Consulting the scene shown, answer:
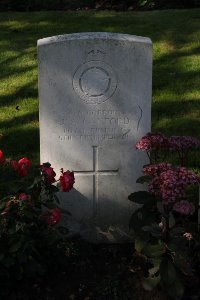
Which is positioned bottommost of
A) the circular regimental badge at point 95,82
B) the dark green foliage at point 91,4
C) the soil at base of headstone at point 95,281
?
the soil at base of headstone at point 95,281

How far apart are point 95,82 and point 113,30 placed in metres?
4.51

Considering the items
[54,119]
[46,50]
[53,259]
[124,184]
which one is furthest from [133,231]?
[46,50]

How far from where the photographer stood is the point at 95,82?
3.96m

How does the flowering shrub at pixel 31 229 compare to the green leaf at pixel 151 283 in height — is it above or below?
Result: above

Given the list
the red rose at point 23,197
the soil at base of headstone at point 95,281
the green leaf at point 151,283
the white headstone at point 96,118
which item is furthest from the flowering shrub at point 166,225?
the red rose at point 23,197

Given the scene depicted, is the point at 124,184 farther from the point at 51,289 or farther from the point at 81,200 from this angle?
the point at 51,289

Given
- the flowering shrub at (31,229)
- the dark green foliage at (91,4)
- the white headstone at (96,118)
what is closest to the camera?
the flowering shrub at (31,229)

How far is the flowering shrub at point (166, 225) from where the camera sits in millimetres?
3381

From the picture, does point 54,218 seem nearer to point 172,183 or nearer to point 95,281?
point 95,281

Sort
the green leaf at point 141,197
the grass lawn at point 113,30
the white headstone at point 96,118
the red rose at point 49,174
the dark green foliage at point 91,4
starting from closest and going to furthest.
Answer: the red rose at point 49,174 → the green leaf at point 141,197 → the white headstone at point 96,118 → the grass lawn at point 113,30 → the dark green foliage at point 91,4

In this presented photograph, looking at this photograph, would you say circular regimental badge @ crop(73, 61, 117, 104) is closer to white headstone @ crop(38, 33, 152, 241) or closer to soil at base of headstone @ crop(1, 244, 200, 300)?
white headstone @ crop(38, 33, 152, 241)

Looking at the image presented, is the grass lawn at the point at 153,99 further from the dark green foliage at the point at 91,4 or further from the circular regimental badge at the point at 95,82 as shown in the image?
the circular regimental badge at the point at 95,82

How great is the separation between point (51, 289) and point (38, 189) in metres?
0.57

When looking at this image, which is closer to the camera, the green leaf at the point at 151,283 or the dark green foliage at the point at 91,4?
the green leaf at the point at 151,283
